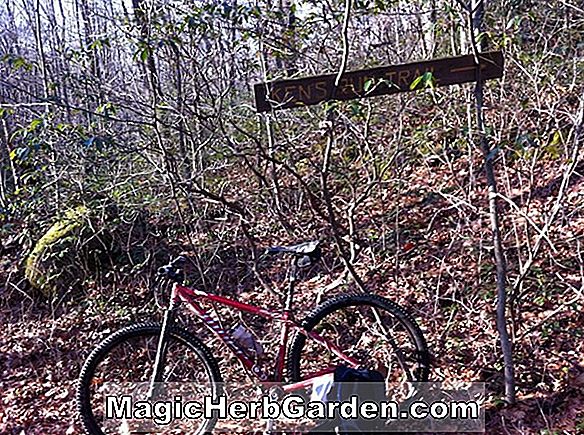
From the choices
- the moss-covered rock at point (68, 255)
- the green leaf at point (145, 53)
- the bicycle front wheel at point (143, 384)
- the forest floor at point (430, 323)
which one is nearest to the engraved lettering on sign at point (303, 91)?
the green leaf at point (145, 53)

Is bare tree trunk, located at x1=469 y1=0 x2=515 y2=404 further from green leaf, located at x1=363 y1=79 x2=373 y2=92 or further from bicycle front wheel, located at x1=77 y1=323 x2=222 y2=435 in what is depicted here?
bicycle front wheel, located at x1=77 y1=323 x2=222 y2=435

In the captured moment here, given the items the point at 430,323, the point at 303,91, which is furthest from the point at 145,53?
the point at 430,323

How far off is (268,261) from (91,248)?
1.78 meters

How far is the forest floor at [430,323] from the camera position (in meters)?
3.16

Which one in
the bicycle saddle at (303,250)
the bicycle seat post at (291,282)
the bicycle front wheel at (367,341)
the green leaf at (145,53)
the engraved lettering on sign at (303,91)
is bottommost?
the bicycle front wheel at (367,341)

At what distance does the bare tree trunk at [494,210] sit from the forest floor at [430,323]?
0.20 meters

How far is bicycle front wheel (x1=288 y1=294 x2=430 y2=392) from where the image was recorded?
3129 mm

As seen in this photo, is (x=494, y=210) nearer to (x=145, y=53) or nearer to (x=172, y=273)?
(x=172, y=273)

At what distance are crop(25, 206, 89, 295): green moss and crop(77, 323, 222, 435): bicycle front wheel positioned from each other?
1815mm

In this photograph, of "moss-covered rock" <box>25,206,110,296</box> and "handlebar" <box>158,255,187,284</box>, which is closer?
Result: "handlebar" <box>158,255,187,284</box>

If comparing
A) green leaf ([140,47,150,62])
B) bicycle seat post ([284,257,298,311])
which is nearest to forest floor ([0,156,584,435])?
bicycle seat post ([284,257,298,311])

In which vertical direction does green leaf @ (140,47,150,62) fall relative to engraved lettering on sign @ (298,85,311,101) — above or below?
above

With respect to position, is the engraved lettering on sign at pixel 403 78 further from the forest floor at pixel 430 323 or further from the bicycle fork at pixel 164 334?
the bicycle fork at pixel 164 334

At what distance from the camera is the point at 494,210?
2.86m
